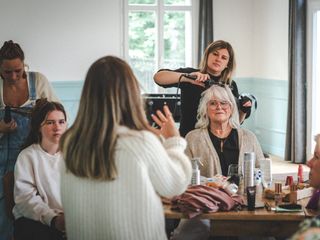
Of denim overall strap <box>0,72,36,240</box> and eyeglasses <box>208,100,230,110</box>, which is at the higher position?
eyeglasses <box>208,100,230,110</box>

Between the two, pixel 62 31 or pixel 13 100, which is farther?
pixel 62 31

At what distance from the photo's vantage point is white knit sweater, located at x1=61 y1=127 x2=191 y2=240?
2.03 metres

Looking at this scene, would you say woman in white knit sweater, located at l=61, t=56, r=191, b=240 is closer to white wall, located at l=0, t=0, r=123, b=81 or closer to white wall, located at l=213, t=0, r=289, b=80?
white wall, located at l=213, t=0, r=289, b=80

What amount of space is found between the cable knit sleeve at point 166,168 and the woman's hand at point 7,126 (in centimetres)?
163

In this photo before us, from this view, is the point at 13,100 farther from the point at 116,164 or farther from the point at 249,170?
the point at 116,164

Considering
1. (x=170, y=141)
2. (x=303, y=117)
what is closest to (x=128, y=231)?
(x=170, y=141)

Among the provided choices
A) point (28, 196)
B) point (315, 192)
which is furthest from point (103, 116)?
point (315, 192)

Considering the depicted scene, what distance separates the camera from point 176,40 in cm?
856

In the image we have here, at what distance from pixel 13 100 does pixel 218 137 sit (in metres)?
1.24

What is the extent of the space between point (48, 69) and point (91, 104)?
20.4 ft

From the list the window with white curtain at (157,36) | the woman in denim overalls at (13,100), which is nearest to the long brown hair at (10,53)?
the woman in denim overalls at (13,100)

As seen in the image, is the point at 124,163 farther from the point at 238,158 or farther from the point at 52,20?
the point at 52,20

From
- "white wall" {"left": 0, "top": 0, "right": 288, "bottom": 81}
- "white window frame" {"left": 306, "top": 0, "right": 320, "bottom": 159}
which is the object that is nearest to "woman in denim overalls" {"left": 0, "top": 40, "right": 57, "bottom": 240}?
"white window frame" {"left": 306, "top": 0, "right": 320, "bottom": 159}

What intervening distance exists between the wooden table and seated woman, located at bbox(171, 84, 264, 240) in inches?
29.2
